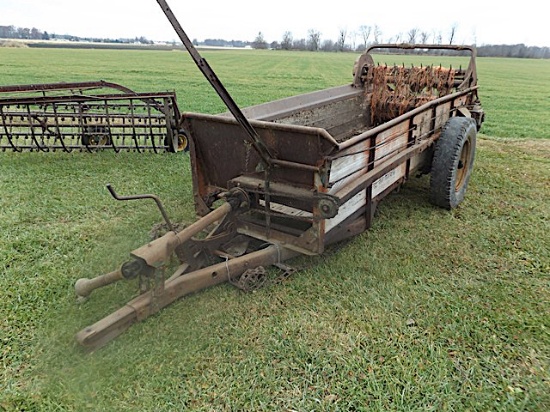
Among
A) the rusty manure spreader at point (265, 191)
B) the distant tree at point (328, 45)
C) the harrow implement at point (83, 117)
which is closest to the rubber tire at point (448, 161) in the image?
the rusty manure spreader at point (265, 191)

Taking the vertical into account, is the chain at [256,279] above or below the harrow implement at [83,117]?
below

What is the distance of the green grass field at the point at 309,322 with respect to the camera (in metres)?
2.33

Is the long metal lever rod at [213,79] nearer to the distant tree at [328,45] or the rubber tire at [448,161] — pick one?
the rubber tire at [448,161]

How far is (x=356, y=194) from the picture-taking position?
334cm

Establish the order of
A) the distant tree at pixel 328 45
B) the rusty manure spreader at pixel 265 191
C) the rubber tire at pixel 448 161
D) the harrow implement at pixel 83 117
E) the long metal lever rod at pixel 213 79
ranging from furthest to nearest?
the distant tree at pixel 328 45 → the harrow implement at pixel 83 117 → the rubber tire at pixel 448 161 → the rusty manure spreader at pixel 265 191 → the long metal lever rod at pixel 213 79

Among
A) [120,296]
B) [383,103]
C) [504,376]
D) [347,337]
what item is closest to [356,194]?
[347,337]

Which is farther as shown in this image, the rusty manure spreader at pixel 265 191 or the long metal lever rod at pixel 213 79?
the rusty manure spreader at pixel 265 191

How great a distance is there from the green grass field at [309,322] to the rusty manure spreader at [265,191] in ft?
0.67

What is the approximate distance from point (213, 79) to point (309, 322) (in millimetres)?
1609

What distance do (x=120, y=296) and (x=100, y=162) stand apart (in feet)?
11.1

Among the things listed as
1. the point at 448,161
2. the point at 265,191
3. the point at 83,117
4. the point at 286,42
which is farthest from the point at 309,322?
the point at 286,42

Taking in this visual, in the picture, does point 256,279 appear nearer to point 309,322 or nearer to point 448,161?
point 309,322

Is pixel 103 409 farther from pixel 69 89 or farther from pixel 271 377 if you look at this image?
pixel 69 89

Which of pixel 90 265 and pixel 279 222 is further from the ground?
pixel 279 222
